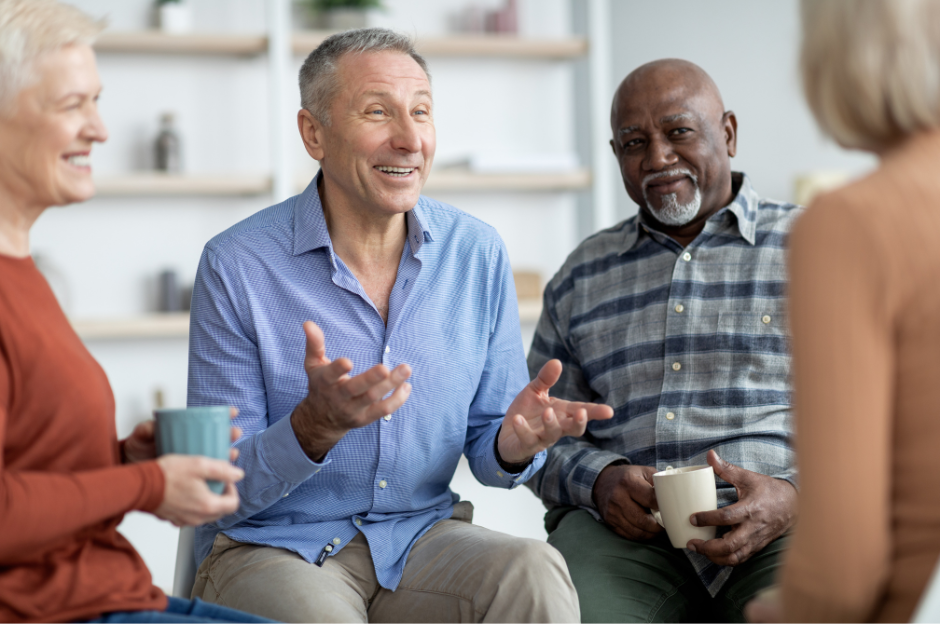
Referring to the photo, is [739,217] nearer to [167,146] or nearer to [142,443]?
[142,443]

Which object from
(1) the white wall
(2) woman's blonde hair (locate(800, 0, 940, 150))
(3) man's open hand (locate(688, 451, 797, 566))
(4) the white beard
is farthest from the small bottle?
(2) woman's blonde hair (locate(800, 0, 940, 150))

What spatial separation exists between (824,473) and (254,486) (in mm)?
912

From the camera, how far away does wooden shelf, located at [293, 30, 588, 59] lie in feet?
11.8

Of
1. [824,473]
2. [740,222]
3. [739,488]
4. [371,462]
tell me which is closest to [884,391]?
[824,473]

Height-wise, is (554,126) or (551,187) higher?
(554,126)

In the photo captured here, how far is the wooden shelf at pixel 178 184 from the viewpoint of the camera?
10.9ft

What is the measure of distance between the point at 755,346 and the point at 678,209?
1.12ft

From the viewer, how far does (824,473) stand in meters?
0.85

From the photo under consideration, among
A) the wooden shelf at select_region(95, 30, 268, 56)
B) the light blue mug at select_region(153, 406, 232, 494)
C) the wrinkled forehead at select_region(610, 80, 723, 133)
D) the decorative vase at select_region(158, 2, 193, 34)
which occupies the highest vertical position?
the decorative vase at select_region(158, 2, 193, 34)

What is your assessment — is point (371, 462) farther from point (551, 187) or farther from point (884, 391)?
point (551, 187)

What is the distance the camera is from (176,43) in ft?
11.1

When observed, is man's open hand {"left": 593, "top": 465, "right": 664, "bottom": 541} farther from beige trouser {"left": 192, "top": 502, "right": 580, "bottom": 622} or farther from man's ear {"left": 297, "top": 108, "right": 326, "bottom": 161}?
man's ear {"left": 297, "top": 108, "right": 326, "bottom": 161}

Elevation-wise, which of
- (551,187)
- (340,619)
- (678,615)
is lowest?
(678,615)

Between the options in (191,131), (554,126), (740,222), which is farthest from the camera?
(554,126)
